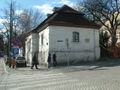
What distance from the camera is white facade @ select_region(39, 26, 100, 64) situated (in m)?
33.7

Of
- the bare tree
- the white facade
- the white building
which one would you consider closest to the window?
the white building

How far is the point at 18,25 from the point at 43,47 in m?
20.6

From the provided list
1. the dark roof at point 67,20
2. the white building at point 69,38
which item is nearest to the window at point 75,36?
the white building at point 69,38

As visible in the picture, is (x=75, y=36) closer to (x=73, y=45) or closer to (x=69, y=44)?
(x=73, y=45)

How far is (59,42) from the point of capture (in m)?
34.1

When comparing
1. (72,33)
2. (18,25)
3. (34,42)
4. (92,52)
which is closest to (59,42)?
(72,33)

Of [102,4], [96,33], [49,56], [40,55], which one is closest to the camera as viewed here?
[49,56]

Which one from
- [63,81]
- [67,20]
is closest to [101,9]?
[67,20]

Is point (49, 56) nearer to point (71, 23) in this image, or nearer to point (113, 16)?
point (71, 23)

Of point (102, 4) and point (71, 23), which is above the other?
point (102, 4)

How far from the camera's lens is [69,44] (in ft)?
114

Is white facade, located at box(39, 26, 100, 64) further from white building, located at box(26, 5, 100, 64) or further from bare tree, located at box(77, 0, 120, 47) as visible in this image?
bare tree, located at box(77, 0, 120, 47)

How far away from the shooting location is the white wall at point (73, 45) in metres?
33.8

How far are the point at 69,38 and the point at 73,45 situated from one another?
1133 mm
